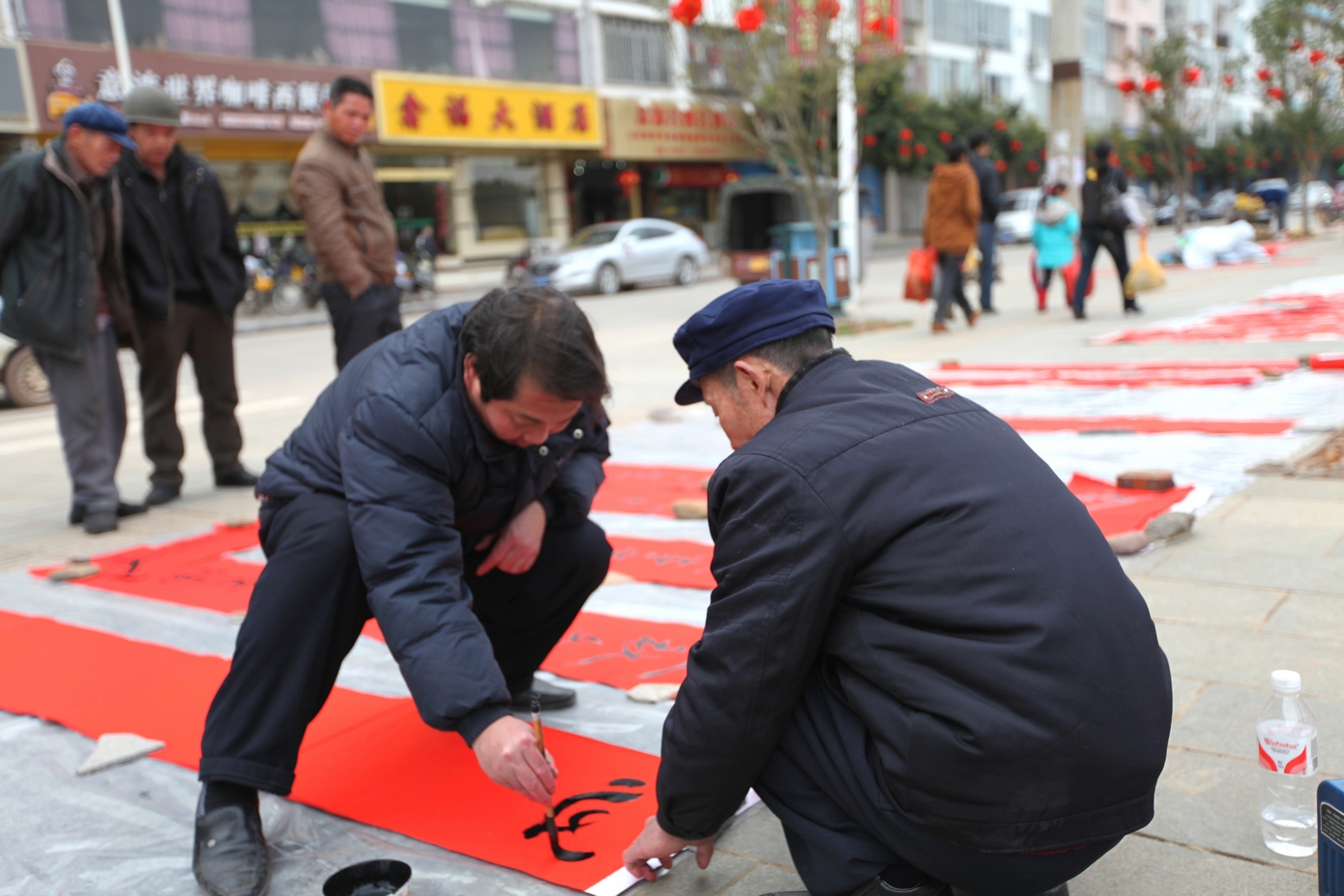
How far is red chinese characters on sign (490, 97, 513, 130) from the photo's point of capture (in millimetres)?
25469

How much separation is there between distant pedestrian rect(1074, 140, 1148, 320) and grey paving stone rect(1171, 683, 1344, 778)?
8.27 meters

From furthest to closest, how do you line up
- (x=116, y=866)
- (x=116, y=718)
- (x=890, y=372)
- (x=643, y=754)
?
(x=116, y=718) < (x=643, y=754) < (x=116, y=866) < (x=890, y=372)

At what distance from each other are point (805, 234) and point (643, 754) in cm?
1052

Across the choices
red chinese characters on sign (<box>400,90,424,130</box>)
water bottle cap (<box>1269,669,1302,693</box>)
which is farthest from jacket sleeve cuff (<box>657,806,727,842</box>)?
red chinese characters on sign (<box>400,90,424,130</box>)

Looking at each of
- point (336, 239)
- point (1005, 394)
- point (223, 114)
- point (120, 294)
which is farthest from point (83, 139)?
point (223, 114)

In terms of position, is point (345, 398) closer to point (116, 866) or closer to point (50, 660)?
point (116, 866)

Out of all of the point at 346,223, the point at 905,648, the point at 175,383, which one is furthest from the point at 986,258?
the point at 905,648

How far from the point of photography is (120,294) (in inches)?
201

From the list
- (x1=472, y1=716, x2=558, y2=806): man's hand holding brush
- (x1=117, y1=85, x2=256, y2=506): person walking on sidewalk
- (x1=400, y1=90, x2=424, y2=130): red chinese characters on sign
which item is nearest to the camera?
(x1=472, y1=716, x2=558, y2=806): man's hand holding brush

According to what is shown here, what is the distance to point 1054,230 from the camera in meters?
11.1

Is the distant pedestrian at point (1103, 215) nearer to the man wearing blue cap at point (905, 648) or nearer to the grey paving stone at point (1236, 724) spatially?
the grey paving stone at point (1236, 724)

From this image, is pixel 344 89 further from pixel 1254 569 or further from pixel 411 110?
pixel 411 110

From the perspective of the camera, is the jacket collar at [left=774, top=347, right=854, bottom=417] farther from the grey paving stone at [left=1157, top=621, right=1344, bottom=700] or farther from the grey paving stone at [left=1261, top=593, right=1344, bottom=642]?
the grey paving stone at [left=1261, top=593, right=1344, bottom=642]

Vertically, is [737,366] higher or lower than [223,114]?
lower
